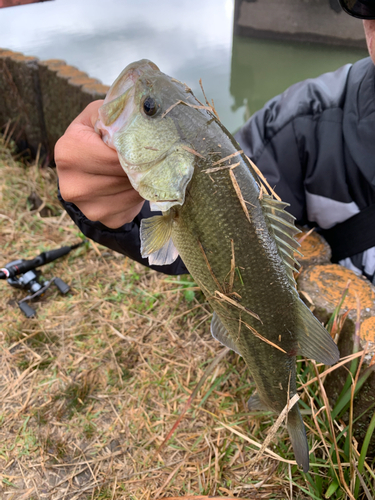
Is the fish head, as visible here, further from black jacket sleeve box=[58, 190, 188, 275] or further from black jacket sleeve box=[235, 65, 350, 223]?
black jacket sleeve box=[235, 65, 350, 223]

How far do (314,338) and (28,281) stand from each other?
2.23 meters

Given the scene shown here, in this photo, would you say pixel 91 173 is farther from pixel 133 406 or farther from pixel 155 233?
pixel 133 406

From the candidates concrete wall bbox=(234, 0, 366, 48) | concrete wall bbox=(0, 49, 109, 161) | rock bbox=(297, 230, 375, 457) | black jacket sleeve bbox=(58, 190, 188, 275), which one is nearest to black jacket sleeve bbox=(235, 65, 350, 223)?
rock bbox=(297, 230, 375, 457)

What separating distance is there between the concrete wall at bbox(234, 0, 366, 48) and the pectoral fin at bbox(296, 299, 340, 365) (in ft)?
46.6

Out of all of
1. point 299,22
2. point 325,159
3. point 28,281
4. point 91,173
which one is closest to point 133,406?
point 28,281

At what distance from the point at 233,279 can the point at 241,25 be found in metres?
17.0

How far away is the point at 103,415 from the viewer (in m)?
2.00

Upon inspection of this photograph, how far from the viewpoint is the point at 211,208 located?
1.06 metres

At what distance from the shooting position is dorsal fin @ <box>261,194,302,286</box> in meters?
1.09


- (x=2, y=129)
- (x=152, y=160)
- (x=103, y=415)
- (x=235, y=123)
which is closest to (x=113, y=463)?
(x=103, y=415)

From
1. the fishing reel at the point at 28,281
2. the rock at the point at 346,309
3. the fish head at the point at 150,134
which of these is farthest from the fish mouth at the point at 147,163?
the fishing reel at the point at 28,281

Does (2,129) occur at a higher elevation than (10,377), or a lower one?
higher

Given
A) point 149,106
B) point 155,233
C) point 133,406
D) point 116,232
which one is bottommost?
point 133,406

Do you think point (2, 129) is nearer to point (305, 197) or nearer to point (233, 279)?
point (305, 197)
